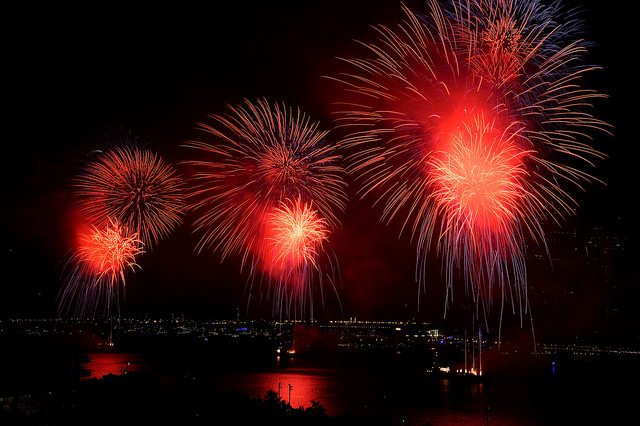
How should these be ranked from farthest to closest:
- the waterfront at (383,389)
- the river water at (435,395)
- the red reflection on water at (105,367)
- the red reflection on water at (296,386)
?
the red reflection on water at (105,367)
the red reflection on water at (296,386)
the river water at (435,395)
the waterfront at (383,389)

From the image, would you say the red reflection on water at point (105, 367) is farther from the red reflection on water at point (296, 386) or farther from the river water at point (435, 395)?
the red reflection on water at point (296, 386)

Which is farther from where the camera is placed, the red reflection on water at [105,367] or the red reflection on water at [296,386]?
the red reflection on water at [105,367]

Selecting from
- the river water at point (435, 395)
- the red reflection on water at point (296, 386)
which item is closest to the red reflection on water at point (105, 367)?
the river water at point (435, 395)

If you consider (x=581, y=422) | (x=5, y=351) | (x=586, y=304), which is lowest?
(x=581, y=422)

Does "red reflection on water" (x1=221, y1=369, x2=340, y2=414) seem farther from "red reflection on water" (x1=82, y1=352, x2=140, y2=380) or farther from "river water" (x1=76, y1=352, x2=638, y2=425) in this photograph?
"red reflection on water" (x1=82, y1=352, x2=140, y2=380)

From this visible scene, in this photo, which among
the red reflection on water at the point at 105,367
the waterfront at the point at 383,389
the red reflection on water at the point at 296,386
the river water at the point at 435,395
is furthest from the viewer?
the red reflection on water at the point at 105,367

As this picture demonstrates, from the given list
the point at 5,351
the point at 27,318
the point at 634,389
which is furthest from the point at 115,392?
the point at 27,318

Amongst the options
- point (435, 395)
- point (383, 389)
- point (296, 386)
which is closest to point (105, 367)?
point (296, 386)

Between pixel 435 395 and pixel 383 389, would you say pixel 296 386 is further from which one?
pixel 435 395

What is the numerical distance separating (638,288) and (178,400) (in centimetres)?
14497

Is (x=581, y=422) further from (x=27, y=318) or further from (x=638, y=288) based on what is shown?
(x=638, y=288)

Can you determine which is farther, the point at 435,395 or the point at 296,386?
the point at 296,386

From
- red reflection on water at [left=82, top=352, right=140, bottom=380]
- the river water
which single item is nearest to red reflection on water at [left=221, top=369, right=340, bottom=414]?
the river water

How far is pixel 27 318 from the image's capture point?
87.4m
